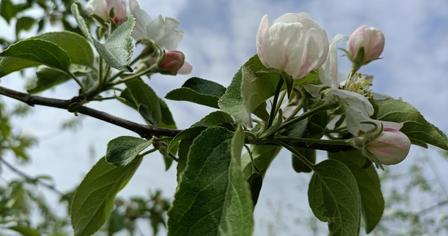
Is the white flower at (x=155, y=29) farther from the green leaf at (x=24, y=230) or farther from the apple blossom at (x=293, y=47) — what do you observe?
the green leaf at (x=24, y=230)

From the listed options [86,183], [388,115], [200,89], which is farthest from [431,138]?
[86,183]

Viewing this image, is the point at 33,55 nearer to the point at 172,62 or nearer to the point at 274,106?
the point at 172,62

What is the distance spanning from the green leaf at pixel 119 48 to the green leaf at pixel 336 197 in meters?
0.30

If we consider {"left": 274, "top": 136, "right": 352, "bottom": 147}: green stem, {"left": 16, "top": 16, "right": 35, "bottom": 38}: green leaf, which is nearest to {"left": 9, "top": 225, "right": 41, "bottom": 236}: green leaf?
{"left": 16, "top": 16, "right": 35, "bottom": 38}: green leaf

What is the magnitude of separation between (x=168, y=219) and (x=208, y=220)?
0.04m

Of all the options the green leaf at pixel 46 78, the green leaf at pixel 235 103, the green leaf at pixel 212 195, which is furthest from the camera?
the green leaf at pixel 46 78

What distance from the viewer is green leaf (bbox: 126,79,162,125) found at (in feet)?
3.29

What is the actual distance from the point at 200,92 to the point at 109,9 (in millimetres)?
269

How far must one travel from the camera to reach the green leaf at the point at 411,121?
794 millimetres

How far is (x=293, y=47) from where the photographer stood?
0.72m

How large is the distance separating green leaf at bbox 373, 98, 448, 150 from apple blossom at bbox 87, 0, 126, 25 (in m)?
0.44

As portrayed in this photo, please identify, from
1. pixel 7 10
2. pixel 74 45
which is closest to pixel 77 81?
pixel 74 45

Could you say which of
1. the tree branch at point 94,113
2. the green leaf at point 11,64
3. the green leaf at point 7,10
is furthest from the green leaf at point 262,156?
the green leaf at point 7,10

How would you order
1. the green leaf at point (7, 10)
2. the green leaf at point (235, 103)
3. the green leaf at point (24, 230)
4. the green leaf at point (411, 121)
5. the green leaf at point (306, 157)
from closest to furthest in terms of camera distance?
1. the green leaf at point (235, 103)
2. the green leaf at point (411, 121)
3. the green leaf at point (306, 157)
4. the green leaf at point (24, 230)
5. the green leaf at point (7, 10)
